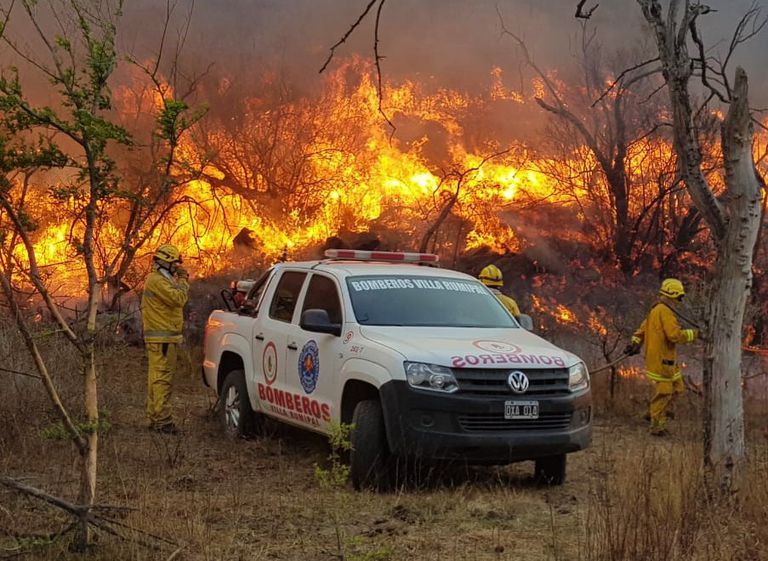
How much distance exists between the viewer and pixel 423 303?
287 inches

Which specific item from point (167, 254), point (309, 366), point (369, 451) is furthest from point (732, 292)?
point (167, 254)

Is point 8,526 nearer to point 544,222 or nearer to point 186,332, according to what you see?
point 186,332

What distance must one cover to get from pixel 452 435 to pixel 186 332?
11.2 meters

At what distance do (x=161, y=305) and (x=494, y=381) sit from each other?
4.37m

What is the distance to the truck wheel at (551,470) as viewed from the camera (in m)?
6.82

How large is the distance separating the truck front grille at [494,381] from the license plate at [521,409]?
8 centimetres

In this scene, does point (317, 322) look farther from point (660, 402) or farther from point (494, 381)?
point (660, 402)

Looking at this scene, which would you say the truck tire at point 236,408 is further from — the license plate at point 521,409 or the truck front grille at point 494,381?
the license plate at point 521,409

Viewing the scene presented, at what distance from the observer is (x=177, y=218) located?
1844 centimetres

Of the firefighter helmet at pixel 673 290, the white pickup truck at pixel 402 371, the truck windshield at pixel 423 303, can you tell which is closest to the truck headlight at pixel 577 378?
the white pickup truck at pixel 402 371

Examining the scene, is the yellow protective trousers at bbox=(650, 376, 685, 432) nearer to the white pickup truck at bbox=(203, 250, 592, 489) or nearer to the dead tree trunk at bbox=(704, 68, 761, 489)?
the white pickup truck at bbox=(203, 250, 592, 489)

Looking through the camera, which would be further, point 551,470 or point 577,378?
point 551,470

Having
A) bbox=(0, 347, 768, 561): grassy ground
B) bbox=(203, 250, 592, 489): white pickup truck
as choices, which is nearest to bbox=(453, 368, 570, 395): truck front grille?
bbox=(203, 250, 592, 489): white pickup truck

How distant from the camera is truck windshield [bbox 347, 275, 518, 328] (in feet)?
23.1
